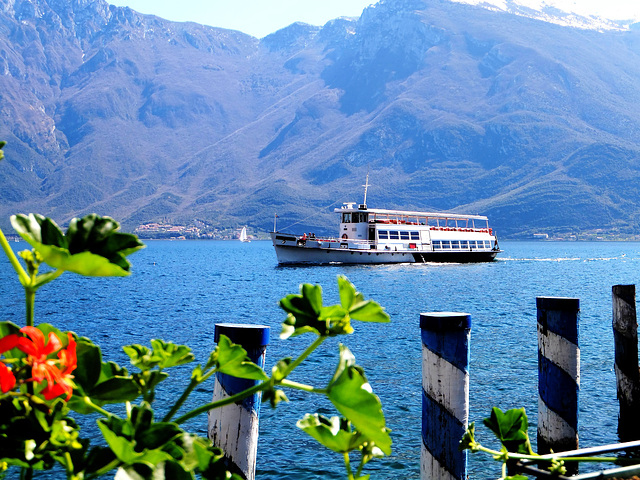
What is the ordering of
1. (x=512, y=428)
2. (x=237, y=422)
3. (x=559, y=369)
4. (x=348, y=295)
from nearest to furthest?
(x=348, y=295), (x=512, y=428), (x=237, y=422), (x=559, y=369)

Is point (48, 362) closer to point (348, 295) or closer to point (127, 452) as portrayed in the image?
point (127, 452)

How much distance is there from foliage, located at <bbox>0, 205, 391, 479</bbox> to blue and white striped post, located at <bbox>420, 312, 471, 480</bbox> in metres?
2.82

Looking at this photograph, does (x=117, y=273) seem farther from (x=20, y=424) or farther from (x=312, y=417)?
(x=312, y=417)

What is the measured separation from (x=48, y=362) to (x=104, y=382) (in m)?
0.19

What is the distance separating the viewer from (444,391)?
3.98m

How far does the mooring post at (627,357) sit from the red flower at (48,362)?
7.73 meters

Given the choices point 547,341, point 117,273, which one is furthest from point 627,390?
point 117,273

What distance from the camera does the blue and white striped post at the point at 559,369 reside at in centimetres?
556

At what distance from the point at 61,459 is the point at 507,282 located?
49670 millimetres

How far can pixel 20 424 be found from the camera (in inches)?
36.7

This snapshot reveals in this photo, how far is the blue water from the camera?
33.1ft

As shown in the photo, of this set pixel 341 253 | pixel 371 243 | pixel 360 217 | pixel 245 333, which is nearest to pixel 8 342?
pixel 245 333

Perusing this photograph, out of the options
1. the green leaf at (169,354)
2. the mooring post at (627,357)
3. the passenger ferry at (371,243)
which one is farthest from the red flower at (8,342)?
the passenger ferry at (371,243)

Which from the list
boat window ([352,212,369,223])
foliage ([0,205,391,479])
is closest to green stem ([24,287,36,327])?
foliage ([0,205,391,479])
